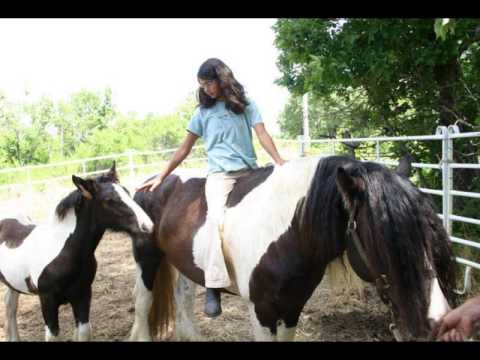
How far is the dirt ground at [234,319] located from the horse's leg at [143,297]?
1.44 ft

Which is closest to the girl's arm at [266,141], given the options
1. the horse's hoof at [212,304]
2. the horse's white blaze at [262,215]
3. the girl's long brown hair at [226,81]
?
the girl's long brown hair at [226,81]

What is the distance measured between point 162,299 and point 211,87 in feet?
6.95

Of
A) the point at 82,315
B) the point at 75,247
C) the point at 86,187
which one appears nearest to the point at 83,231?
the point at 75,247

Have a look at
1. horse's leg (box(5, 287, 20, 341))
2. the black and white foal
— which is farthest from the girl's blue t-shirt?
horse's leg (box(5, 287, 20, 341))

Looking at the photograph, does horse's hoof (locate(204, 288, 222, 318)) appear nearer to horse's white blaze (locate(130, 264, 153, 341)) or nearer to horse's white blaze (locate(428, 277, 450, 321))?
horse's white blaze (locate(130, 264, 153, 341))

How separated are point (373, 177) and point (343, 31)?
4.52m

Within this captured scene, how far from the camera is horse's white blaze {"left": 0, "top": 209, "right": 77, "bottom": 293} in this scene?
3.66 m

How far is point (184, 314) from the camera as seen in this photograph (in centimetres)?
426

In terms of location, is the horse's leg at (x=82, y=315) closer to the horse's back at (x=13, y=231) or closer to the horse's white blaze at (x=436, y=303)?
the horse's back at (x=13, y=231)

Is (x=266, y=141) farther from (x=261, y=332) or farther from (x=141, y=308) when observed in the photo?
(x=141, y=308)

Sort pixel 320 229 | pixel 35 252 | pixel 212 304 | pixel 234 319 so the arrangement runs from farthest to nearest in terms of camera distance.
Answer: pixel 234 319 → pixel 35 252 → pixel 212 304 → pixel 320 229

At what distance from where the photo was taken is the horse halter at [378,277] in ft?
6.00

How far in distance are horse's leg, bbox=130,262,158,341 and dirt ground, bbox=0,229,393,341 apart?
1.44ft
